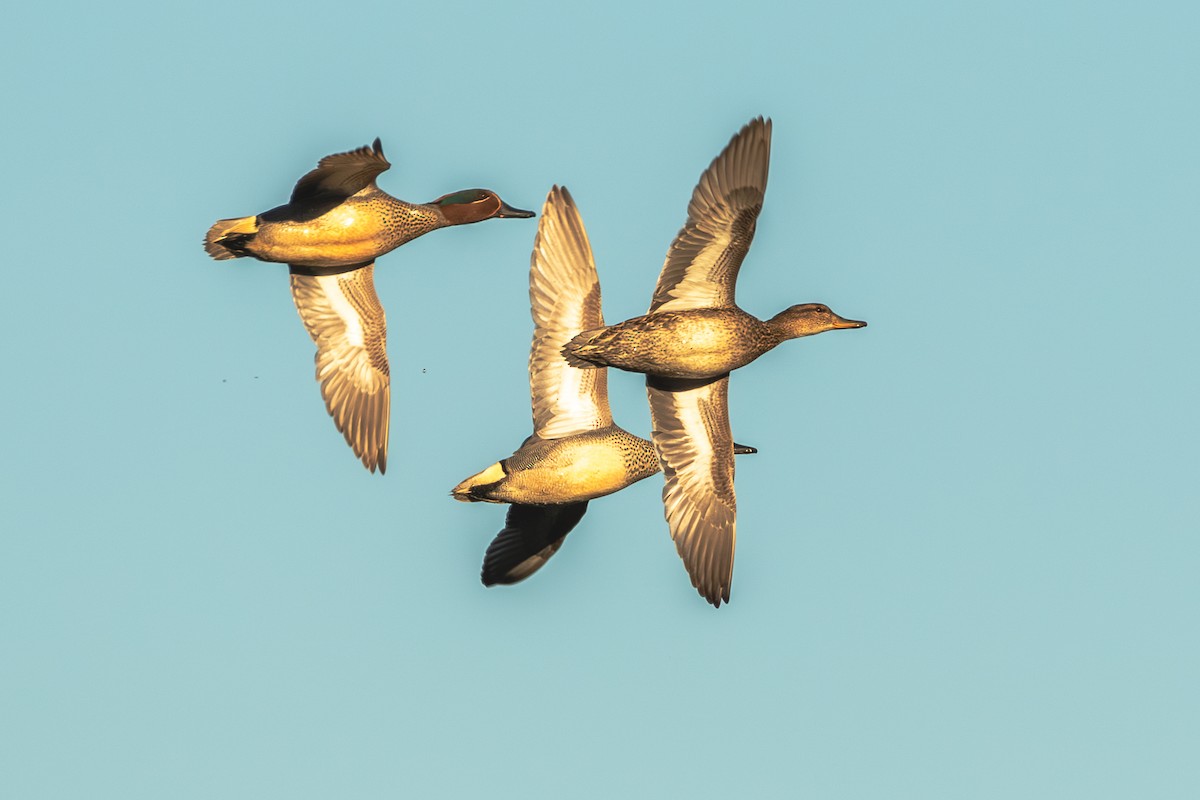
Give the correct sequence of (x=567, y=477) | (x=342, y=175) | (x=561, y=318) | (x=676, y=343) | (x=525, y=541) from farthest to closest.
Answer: (x=525, y=541) < (x=561, y=318) < (x=567, y=477) < (x=342, y=175) < (x=676, y=343)

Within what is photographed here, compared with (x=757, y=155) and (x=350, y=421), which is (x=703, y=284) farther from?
(x=350, y=421)

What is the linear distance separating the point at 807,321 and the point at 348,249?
4.45 m

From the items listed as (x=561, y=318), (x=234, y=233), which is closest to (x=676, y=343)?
(x=561, y=318)

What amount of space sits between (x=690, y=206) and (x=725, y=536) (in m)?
3.31

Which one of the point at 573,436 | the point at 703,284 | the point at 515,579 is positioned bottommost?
the point at 515,579

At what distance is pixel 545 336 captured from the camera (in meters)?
23.5

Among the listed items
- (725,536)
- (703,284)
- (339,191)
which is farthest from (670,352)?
(339,191)

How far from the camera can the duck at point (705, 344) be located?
20938 millimetres

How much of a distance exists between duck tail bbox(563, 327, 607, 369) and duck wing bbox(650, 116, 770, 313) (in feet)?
1.99

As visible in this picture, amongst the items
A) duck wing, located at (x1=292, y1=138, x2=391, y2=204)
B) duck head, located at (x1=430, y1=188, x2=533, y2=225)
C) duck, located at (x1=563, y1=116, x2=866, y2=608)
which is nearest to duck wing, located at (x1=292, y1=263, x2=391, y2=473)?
duck head, located at (x1=430, y1=188, x2=533, y2=225)

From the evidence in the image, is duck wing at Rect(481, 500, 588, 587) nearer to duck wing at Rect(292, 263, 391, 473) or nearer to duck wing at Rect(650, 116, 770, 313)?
duck wing at Rect(292, 263, 391, 473)

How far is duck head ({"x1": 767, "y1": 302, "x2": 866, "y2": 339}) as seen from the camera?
22.0 m

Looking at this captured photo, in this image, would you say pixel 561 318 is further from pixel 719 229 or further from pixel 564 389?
pixel 719 229

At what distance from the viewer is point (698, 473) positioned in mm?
22406
